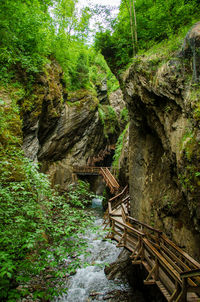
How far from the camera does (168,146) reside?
18.9 feet

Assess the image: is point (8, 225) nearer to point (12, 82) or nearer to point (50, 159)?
point (12, 82)

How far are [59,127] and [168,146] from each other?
12.6 metres

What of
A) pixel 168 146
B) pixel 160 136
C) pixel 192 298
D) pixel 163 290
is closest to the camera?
pixel 192 298

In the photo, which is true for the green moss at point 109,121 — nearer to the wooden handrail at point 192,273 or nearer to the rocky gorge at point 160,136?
the rocky gorge at point 160,136

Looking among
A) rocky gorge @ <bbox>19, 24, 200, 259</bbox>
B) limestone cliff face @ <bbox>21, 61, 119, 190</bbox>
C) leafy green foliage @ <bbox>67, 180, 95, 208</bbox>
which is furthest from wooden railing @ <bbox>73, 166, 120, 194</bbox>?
leafy green foliage @ <bbox>67, 180, 95, 208</bbox>

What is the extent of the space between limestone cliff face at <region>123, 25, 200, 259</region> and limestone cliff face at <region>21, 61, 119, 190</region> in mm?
5050

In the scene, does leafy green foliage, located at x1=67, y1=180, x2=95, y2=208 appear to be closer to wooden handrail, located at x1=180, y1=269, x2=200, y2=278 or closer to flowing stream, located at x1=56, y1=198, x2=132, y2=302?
flowing stream, located at x1=56, y1=198, x2=132, y2=302

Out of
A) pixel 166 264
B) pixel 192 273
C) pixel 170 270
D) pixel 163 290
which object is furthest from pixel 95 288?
pixel 192 273

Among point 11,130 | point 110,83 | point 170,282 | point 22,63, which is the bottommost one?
point 170,282

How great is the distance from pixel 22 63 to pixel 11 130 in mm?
3679

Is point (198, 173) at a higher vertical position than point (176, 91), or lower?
lower

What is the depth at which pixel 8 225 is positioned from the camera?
330 centimetres

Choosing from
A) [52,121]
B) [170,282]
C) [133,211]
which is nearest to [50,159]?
[52,121]

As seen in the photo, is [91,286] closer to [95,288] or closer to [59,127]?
[95,288]
